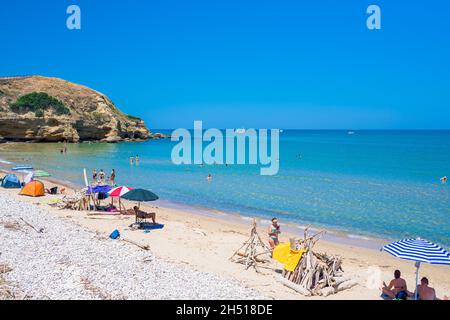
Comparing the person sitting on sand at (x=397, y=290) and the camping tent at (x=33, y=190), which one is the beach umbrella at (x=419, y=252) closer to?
the person sitting on sand at (x=397, y=290)

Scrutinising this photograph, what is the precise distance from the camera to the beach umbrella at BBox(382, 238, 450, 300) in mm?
7887

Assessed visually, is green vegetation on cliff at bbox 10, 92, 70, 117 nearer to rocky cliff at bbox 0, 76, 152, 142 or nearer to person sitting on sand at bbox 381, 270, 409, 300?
rocky cliff at bbox 0, 76, 152, 142

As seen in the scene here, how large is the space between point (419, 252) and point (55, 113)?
75.9 metres

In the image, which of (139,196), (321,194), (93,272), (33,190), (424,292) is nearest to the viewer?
(424,292)

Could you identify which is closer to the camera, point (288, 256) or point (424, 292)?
point (424, 292)

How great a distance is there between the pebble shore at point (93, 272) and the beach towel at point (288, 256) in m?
1.44

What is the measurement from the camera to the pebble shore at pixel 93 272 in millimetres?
7578

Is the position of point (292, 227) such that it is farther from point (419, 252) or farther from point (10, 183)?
point (10, 183)

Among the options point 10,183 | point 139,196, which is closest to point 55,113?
point 10,183

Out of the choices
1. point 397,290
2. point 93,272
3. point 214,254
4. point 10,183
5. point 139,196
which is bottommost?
point 214,254

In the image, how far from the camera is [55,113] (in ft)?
242

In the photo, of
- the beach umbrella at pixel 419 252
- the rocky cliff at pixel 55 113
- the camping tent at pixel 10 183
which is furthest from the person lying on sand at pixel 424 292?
the rocky cliff at pixel 55 113

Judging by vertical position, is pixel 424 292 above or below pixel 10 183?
below

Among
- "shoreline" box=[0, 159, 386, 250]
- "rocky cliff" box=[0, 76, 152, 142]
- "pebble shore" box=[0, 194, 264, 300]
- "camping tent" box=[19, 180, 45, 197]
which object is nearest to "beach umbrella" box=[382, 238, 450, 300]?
"pebble shore" box=[0, 194, 264, 300]
